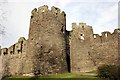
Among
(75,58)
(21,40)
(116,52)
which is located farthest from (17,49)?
(116,52)

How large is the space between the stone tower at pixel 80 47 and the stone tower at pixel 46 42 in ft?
12.8

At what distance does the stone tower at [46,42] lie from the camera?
37562 millimetres

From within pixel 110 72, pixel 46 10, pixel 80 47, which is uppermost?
pixel 46 10

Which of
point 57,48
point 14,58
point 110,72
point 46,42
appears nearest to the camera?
point 110,72

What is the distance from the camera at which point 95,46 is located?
44156 millimetres

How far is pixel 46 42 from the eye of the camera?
38.3m

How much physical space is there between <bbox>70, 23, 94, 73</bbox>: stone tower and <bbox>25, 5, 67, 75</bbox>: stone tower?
3.91m

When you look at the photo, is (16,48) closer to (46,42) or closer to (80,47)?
(80,47)

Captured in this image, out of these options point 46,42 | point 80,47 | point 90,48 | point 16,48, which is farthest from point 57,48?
point 16,48

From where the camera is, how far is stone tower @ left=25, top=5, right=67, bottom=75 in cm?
3756

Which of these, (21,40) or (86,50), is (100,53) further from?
(21,40)

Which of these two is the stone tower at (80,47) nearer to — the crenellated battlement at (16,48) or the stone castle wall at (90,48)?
the stone castle wall at (90,48)

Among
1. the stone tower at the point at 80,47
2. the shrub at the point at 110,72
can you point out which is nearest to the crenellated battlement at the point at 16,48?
the stone tower at the point at 80,47

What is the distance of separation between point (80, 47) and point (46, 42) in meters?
7.26
